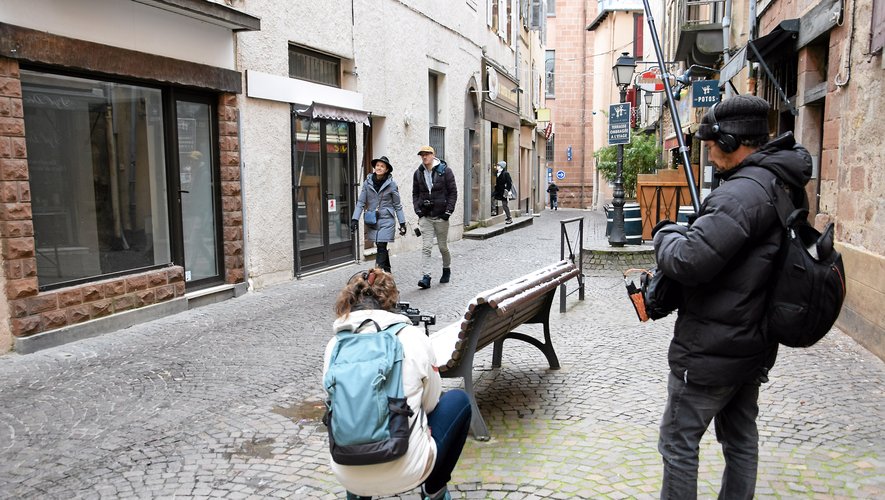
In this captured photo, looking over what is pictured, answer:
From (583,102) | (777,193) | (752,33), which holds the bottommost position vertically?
(777,193)

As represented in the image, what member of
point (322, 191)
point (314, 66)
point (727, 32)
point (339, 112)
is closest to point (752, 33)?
point (727, 32)

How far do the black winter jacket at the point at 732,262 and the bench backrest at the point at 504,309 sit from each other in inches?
56.4

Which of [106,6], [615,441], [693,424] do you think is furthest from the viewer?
[106,6]

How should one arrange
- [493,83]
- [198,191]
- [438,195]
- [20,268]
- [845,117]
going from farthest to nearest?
[493,83]
[438,195]
[198,191]
[845,117]
[20,268]

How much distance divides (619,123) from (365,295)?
35.7 ft

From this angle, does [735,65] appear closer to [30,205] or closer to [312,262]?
[312,262]

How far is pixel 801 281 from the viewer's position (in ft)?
8.29

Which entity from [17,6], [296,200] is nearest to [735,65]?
[296,200]

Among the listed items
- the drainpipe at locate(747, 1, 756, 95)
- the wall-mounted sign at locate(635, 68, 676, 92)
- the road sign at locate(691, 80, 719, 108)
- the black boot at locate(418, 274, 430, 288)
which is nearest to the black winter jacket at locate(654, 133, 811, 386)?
the black boot at locate(418, 274, 430, 288)

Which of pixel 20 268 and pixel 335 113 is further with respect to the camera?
pixel 335 113

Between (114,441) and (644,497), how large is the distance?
9.94ft

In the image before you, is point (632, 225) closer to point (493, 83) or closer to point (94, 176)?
point (94, 176)

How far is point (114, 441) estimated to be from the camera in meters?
4.41

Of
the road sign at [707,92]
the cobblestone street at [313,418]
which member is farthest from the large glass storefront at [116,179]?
the road sign at [707,92]
